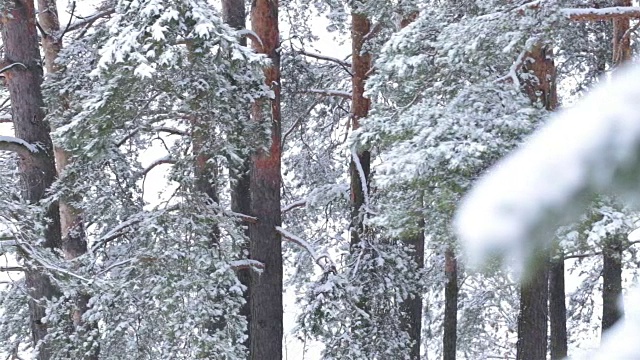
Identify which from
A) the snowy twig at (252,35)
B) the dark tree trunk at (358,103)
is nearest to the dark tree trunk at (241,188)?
the snowy twig at (252,35)

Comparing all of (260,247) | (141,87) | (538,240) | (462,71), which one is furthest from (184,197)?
(538,240)

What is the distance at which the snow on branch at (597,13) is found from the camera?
19.1 feet

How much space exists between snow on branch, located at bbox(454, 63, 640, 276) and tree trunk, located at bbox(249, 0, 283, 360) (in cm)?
762

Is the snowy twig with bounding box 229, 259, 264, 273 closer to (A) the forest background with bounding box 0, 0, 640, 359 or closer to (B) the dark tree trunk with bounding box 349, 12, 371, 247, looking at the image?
(A) the forest background with bounding box 0, 0, 640, 359

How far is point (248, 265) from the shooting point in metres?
7.93

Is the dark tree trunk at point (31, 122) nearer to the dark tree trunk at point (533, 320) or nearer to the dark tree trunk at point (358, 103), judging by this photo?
the dark tree trunk at point (358, 103)

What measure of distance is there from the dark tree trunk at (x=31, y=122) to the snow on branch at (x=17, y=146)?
6 cm

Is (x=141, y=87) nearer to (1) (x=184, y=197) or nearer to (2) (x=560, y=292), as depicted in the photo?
(1) (x=184, y=197)

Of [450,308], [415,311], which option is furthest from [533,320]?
[450,308]

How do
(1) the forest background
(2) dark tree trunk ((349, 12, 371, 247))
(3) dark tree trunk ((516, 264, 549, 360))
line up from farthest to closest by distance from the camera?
(2) dark tree trunk ((349, 12, 371, 247)) < (3) dark tree trunk ((516, 264, 549, 360)) < (1) the forest background

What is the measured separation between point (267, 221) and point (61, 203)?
2386 millimetres

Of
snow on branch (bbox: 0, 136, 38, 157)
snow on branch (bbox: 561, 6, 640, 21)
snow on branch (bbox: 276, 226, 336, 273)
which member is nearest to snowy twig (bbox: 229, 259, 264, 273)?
snow on branch (bbox: 276, 226, 336, 273)

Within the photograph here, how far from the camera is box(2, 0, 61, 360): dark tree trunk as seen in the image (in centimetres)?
726

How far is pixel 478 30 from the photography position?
18.7 feet
